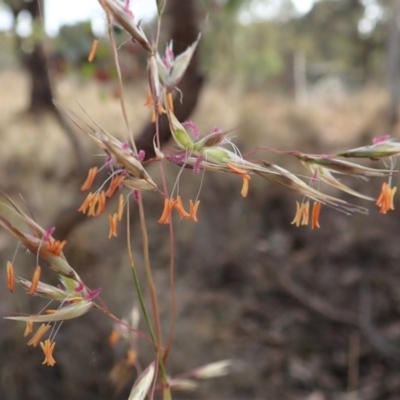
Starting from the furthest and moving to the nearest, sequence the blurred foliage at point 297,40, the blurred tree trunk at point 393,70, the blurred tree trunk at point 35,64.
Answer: the blurred foliage at point 297,40
the blurred tree trunk at point 393,70
the blurred tree trunk at point 35,64

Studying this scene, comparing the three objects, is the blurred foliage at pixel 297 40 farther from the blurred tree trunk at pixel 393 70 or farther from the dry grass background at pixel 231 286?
the dry grass background at pixel 231 286

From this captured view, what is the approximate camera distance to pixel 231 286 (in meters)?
2.70

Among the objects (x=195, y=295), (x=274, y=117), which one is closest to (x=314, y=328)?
(x=195, y=295)

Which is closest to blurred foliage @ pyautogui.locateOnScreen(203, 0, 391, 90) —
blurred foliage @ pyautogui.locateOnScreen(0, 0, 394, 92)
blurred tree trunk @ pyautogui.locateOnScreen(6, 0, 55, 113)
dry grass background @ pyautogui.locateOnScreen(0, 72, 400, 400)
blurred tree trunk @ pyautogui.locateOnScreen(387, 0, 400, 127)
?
blurred foliage @ pyautogui.locateOnScreen(0, 0, 394, 92)

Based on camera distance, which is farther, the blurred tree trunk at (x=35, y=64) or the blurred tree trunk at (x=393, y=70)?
the blurred tree trunk at (x=393, y=70)

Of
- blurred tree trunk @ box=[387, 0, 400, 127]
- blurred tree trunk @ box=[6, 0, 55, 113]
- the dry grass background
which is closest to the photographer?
the dry grass background

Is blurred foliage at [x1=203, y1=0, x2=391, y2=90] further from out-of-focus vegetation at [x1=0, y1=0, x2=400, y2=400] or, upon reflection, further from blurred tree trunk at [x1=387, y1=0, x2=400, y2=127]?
out-of-focus vegetation at [x1=0, y1=0, x2=400, y2=400]

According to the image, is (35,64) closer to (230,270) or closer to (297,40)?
(230,270)

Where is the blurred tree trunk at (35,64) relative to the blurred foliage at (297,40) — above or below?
above

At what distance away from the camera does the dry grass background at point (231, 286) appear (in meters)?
1.65

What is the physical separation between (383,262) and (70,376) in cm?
180

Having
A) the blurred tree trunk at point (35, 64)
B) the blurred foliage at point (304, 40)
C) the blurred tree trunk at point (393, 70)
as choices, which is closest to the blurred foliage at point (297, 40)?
the blurred foliage at point (304, 40)

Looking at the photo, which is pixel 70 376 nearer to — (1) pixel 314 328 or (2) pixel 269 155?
(1) pixel 314 328

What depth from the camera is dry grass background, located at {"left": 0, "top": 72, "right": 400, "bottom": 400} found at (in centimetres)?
165
